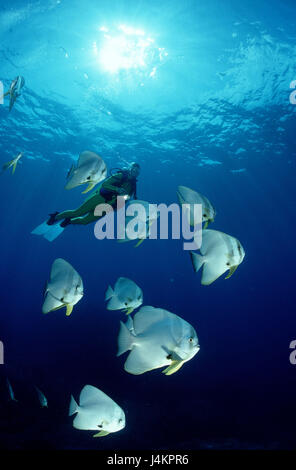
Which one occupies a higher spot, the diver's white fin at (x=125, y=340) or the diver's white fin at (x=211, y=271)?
the diver's white fin at (x=211, y=271)

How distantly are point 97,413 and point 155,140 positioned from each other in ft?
67.0

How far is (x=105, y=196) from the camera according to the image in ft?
22.0

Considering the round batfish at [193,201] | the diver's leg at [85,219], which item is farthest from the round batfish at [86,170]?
the diver's leg at [85,219]

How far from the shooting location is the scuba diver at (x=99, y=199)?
20.7 ft

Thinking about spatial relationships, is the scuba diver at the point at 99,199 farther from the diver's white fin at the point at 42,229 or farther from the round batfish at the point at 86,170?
the round batfish at the point at 86,170

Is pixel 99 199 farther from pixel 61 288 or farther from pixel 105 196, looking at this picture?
pixel 61 288

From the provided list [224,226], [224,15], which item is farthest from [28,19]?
→ [224,226]

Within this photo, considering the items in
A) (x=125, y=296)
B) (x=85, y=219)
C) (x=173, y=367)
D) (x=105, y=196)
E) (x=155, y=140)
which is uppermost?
(x=155, y=140)

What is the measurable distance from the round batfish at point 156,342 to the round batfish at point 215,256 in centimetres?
62

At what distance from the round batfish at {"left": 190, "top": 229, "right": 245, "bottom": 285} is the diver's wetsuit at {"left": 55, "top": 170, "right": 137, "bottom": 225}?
147 inches

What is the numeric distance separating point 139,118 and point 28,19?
8276mm

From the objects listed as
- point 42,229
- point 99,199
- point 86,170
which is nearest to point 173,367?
point 86,170

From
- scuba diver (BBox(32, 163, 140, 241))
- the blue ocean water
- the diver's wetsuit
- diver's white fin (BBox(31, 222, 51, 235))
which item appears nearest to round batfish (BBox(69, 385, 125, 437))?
scuba diver (BBox(32, 163, 140, 241))

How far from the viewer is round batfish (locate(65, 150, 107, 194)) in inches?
137
